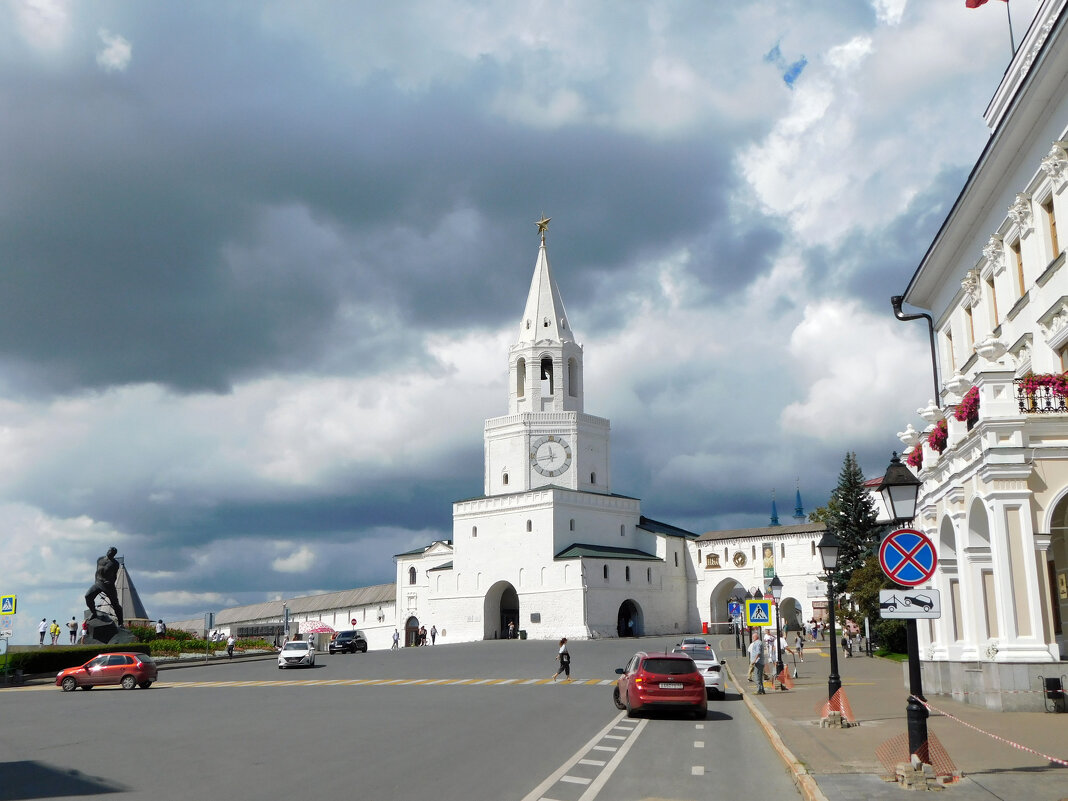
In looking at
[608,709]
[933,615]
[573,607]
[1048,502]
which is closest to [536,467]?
[573,607]

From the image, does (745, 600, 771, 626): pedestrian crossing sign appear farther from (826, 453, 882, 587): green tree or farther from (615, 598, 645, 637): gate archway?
(615, 598, 645, 637): gate archway

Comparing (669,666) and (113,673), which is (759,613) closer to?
(669,666)

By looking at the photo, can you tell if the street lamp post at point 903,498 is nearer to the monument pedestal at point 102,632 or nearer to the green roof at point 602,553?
the monument pedestal at point 102,632

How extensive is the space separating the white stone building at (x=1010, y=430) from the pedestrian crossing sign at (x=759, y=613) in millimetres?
4770

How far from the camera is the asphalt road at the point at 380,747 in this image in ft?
Result: 38.2

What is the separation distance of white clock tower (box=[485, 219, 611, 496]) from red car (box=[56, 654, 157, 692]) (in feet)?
179

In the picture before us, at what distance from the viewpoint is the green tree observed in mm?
64438

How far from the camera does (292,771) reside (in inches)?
508

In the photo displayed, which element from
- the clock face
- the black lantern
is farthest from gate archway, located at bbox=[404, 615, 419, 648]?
the black lantern

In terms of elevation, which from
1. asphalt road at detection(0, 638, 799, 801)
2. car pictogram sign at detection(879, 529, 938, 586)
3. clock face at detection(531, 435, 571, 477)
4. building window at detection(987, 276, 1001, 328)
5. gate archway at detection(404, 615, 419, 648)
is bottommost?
gate archway at detection(404, 615, 419, 648)

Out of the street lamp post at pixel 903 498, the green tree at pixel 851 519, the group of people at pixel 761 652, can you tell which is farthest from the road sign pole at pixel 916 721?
the green tree at pixel 851 519

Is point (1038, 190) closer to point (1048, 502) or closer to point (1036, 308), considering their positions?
point (1036, 308)

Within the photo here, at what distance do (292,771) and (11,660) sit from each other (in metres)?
33.1

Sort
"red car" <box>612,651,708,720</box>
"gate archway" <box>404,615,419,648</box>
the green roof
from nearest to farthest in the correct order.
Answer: "red car" <box>612,651,708,720</box>
the green roof
"gate archway" <box>404,615,419,648</box>
